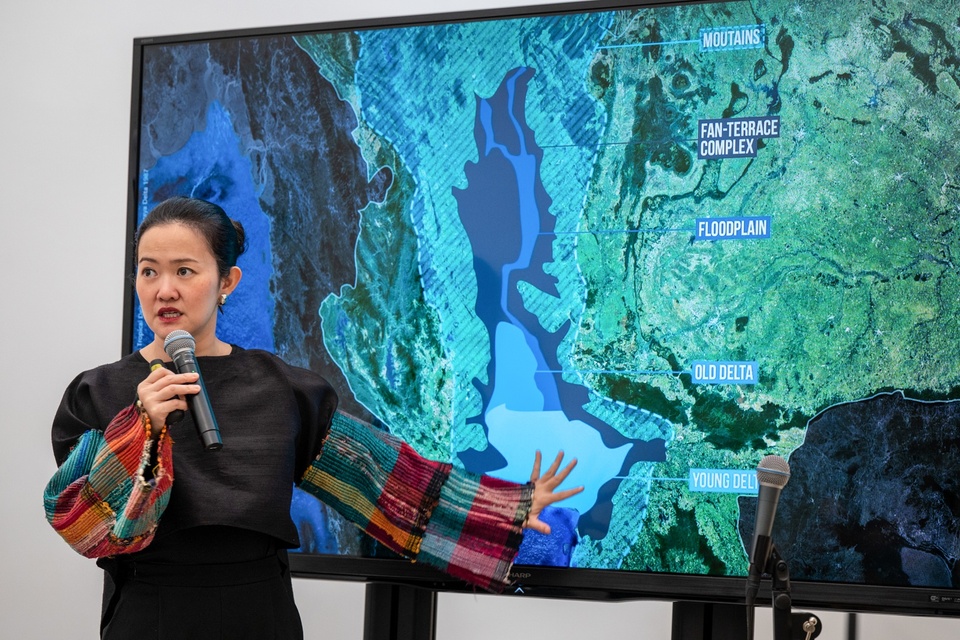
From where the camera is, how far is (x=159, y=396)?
1788 mm

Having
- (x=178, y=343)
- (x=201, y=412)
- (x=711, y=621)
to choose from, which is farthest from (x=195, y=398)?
(x=711, y=621)

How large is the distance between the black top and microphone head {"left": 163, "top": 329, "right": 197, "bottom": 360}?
0.78ft

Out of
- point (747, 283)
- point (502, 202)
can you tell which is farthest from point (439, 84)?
point (747, 283)

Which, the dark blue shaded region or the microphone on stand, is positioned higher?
the dark blue shaded region

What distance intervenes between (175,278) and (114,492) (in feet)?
1.45

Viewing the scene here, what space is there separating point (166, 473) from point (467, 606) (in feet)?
5.18

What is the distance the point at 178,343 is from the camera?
1.91 m

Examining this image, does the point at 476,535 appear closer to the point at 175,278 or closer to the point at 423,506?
the point at 423,506

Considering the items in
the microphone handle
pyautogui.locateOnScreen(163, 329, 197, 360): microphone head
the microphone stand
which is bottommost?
the microphone stand

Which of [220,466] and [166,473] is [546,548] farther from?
[166,473]

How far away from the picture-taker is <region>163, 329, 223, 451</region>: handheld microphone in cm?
174

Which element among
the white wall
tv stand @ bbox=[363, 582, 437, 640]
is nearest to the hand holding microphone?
tv stand @ bbox=[363, 582, 437, 640]

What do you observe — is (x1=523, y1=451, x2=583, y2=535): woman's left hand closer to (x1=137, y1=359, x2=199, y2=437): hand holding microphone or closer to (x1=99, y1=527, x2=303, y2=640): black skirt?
(x1=99, y1=527, x2=303, y2=640): black skirt

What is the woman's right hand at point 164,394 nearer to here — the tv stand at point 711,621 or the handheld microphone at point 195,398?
the handheld microphone at point 195,398
